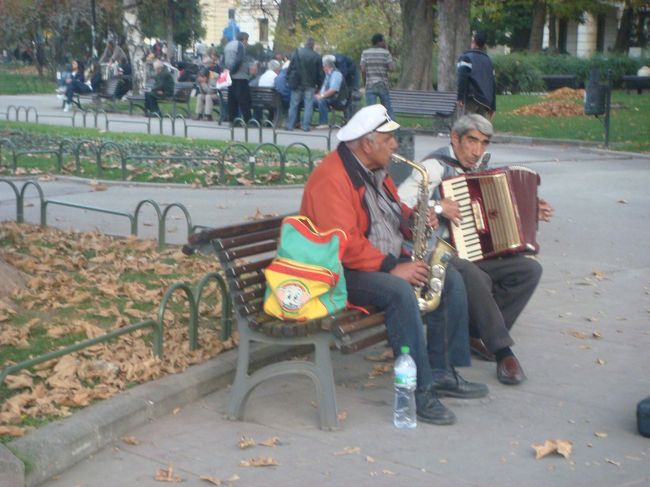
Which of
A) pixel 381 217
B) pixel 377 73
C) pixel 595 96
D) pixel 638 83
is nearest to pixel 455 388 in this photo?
pixel 381 217

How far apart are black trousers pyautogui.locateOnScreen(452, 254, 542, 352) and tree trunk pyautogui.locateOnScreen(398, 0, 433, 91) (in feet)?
67.2

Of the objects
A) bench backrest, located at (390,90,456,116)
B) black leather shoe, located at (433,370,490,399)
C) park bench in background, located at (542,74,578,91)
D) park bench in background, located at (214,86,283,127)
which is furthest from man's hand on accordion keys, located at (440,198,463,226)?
park bench in background, located at (542,74,578,91)

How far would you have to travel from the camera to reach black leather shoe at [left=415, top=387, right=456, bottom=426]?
5989 mm

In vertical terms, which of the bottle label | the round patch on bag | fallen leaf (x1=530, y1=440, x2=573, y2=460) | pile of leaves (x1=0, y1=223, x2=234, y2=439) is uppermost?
the round patch on bag

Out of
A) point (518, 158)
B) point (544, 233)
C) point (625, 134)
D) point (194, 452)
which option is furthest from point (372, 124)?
point (625, 134)

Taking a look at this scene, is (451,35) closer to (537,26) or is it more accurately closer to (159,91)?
(159,91)

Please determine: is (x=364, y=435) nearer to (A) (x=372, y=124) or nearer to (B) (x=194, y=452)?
(B) (x=194, y=452)

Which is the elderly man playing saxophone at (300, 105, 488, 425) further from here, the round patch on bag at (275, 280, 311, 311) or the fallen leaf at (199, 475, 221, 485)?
the fallen leaf at (199, 475, 221, 485)

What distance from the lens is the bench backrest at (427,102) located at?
22.0m

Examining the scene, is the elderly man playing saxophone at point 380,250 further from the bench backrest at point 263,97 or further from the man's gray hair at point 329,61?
the bench backrest at point 263,97

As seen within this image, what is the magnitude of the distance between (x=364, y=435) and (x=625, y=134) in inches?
743

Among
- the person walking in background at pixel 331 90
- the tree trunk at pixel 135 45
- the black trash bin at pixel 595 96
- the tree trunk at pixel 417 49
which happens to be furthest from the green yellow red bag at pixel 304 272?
the tree trunk at pixel 135 45

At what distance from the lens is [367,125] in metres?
6.22

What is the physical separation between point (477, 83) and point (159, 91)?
14298 millimetres
